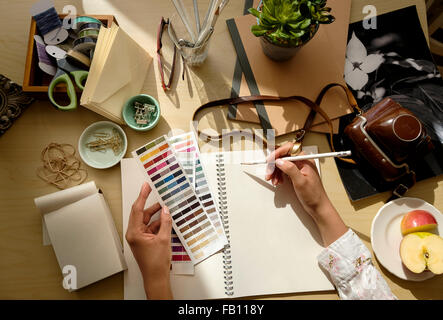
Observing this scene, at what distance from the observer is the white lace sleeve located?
764 millimetres

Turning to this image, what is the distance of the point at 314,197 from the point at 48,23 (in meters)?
0.87

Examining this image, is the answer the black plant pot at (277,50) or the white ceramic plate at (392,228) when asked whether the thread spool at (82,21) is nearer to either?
the black plant pot at (277,50)

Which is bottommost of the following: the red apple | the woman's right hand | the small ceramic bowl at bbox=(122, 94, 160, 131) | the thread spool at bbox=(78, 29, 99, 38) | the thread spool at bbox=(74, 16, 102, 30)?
the red apple

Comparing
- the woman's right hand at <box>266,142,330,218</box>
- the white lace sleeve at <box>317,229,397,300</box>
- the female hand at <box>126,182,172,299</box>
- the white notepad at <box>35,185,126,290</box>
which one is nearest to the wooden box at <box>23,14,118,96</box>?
the white notepad at <box>35,185,126,290</box>

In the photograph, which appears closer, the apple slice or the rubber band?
the apple slice

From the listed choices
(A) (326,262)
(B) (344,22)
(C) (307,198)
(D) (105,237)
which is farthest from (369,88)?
(D) (105,237)

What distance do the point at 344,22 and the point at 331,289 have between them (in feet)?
2.60

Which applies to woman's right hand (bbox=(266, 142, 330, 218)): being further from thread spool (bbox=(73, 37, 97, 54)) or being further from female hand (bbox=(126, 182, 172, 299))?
thread spool (bbox=(73, 37, 97, 54))

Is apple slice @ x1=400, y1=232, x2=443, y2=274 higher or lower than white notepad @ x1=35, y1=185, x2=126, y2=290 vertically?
lower

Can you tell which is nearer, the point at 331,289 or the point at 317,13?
the point at 317,13

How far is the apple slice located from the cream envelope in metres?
0.85

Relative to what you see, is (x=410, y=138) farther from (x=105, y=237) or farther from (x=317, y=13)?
(x=105, y=237)

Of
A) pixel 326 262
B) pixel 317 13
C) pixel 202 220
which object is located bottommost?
pixel 326 262
